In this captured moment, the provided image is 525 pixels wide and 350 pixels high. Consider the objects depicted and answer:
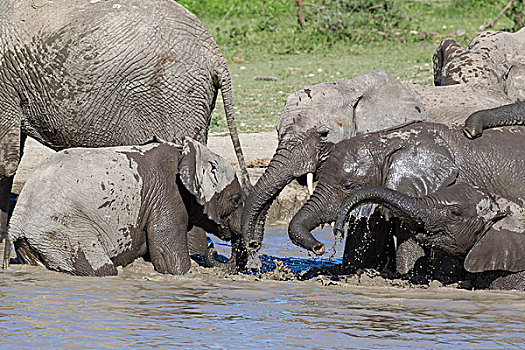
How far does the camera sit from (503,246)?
558 centimetres

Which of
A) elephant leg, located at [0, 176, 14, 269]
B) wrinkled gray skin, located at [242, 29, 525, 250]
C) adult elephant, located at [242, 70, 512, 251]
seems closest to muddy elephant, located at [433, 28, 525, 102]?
wrinkled gray skin, located at [242, 29, 525, 250]

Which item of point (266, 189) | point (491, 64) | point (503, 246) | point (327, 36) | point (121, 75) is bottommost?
point (503, 246)

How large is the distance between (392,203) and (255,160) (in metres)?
4.39

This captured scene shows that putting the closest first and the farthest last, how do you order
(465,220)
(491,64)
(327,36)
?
(465,220) → (491,64) → (327,36)

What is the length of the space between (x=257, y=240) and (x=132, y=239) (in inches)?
29.7

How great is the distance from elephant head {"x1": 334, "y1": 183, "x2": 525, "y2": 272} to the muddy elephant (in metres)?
1.86

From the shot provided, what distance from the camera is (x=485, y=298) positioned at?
5.54 metres

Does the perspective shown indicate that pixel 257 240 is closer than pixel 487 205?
No

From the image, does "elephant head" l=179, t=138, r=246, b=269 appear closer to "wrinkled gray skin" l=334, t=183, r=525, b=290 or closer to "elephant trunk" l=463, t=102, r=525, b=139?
"wrinkled gray skin" l=334, t=183, r=525, b=290

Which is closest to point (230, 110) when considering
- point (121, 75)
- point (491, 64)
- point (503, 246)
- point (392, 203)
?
point (121, 75)

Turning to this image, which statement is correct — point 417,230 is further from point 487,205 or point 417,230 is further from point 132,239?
point 132,239

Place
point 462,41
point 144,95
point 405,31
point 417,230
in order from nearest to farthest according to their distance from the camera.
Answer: point 417,230
point 144,95
point 462,41
point 405,31

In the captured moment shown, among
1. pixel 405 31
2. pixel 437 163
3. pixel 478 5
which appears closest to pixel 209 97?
pixel 437 163

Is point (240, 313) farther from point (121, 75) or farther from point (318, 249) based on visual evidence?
point (121, 75)
